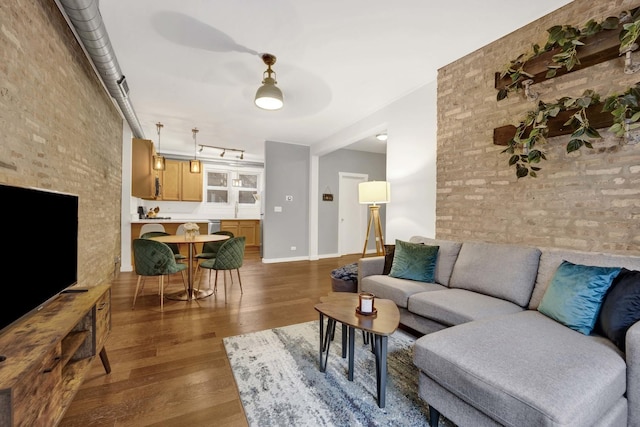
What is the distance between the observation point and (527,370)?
1.20m

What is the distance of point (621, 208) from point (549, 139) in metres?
0.71

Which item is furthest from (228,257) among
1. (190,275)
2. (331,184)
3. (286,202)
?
(331,184)

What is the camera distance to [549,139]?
7.63 feet

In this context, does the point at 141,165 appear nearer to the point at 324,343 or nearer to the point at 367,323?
the point at 324,343

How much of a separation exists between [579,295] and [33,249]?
9.66ft

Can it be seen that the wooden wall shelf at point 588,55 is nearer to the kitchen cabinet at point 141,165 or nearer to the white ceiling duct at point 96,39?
the white ceiling duct at point 96,39

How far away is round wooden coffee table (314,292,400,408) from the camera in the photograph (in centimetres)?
162

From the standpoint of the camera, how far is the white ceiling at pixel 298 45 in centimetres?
221

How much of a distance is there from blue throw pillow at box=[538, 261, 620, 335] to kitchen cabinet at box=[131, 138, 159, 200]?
18.8 feet

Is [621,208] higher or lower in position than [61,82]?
lower

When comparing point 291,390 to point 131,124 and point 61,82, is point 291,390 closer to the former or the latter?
point 61,82

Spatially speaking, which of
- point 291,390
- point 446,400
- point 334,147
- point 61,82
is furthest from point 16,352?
point 334,147

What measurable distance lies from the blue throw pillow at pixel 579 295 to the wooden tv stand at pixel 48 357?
2.52 m

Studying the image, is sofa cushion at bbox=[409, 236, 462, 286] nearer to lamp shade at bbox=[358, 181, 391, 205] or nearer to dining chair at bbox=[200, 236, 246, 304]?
lamp shade at bbox=[358, 181, 391, 205]
